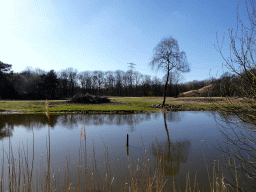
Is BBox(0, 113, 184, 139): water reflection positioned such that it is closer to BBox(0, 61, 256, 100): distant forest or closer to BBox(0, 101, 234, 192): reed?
BBox(0, 101, 234, 192): reed

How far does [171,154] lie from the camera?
6332 mm

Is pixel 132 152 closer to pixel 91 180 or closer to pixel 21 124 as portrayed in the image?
pixel 91 180

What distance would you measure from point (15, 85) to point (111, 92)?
3081 cm

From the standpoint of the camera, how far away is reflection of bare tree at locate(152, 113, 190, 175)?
519 centimetres

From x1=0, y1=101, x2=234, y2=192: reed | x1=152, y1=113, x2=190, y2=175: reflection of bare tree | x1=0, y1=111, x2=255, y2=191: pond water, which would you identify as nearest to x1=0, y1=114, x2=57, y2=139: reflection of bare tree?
x1=0, y1=111, x2=255, y2=191: pond water

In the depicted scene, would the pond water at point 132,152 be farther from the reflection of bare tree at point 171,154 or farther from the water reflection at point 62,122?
the water reflection at point 62,122

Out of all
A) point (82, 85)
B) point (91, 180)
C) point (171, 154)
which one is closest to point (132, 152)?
point (171, 154)

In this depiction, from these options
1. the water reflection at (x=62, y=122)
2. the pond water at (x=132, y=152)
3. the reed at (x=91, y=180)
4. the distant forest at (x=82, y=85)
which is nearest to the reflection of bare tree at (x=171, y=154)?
the pond water at (x=132, y=152)

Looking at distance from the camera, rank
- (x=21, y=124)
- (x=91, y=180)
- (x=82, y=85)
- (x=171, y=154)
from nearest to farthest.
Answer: (x=91, y=180)
(x=171, y=154)
(x=21, y=124)
(x=82, y=85)

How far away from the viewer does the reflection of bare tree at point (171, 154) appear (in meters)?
5.19

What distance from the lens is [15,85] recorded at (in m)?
44.8

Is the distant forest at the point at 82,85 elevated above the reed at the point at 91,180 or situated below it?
above

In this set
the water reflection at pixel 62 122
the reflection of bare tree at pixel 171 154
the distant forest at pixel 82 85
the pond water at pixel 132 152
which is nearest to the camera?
the pond water at pixel 132 152

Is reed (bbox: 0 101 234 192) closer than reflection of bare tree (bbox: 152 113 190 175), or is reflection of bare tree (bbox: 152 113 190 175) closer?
reed (bbox: 0 101 234 192)
